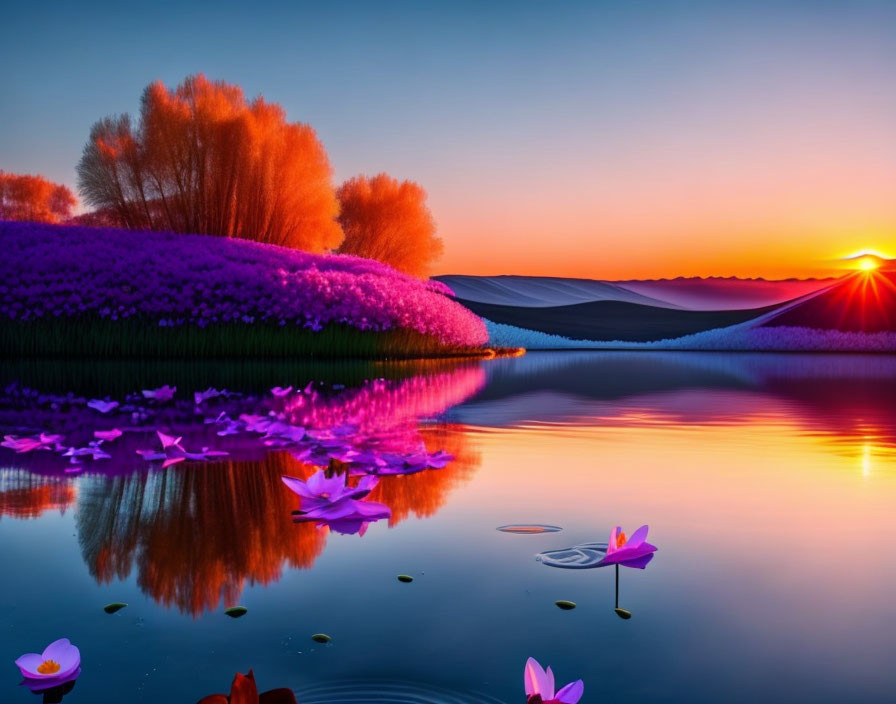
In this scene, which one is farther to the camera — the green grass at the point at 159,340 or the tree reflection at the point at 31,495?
the green grass at the point at 159,340

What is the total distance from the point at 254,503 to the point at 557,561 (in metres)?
0.95

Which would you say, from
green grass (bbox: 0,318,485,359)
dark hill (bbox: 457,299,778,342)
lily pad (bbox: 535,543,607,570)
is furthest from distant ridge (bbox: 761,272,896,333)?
lily pad (bbox: 535,543,607,570)

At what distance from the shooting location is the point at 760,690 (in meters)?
1.01

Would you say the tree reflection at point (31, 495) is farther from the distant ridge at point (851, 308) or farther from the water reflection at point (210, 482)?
the distant ridge at point (851, 308)

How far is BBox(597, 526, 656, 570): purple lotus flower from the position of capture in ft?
4.69

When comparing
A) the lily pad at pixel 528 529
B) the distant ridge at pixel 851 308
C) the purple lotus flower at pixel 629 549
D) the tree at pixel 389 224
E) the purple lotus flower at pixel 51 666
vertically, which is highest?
the tree at pixel 389 224

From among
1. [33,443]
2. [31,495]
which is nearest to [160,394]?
[33,443]

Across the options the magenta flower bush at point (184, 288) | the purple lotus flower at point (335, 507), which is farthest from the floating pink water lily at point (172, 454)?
the magenta flower bush at point (184, 288)

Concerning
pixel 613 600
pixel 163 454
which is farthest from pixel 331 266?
pixel 613 600

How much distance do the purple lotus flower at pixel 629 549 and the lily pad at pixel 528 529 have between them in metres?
0.36

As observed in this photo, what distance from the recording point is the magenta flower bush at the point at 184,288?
9.65 metres

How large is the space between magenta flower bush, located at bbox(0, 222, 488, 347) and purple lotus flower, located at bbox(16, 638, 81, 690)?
8928 millimetres

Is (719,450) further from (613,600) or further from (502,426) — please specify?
(613,600)

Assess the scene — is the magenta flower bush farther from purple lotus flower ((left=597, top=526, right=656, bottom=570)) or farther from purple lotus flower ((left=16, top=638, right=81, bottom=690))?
purple lotus flower ((left=16, top=638, right=81, bottom=690))
